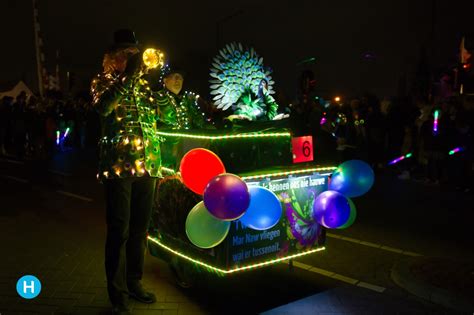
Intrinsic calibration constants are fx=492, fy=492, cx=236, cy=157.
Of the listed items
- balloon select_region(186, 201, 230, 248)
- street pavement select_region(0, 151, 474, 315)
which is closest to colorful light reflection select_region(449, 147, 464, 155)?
street pavement select_region(0, 151, 474, 315)

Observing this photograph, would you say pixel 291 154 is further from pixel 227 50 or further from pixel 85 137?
pixel 85 137

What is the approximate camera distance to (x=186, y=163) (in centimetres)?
414

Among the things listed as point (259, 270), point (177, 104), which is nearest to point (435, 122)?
point (259, 270)

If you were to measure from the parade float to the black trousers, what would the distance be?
371 millimetres

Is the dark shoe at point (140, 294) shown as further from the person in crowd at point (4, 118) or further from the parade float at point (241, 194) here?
the person in crowd at point (4, 118)

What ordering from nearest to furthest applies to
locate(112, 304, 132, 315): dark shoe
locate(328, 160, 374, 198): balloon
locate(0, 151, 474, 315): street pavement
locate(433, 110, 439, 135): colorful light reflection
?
locate(112, 304, 132, 315): dark shoe < locate(0, 151, 474, 315): street pavement < locate(328, 160, 374, 198): balloon < locate(433, 110, 439, 135): colorful light reflection

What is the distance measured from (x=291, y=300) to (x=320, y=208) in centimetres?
88

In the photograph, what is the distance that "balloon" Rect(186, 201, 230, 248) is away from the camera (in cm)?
404

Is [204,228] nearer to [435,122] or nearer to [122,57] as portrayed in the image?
[122,57]

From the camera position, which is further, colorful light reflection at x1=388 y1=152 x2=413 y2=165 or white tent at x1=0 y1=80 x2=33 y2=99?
white tent at x1=0 y1=80 x2=33 y2=99

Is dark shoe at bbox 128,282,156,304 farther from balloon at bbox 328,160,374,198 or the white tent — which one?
the white tent

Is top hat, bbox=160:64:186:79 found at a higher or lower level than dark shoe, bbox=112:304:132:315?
higher

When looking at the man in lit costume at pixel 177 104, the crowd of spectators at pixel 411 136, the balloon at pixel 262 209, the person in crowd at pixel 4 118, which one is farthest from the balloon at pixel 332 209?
the person in crowd at pixel 4 118

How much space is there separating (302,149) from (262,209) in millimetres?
1065
